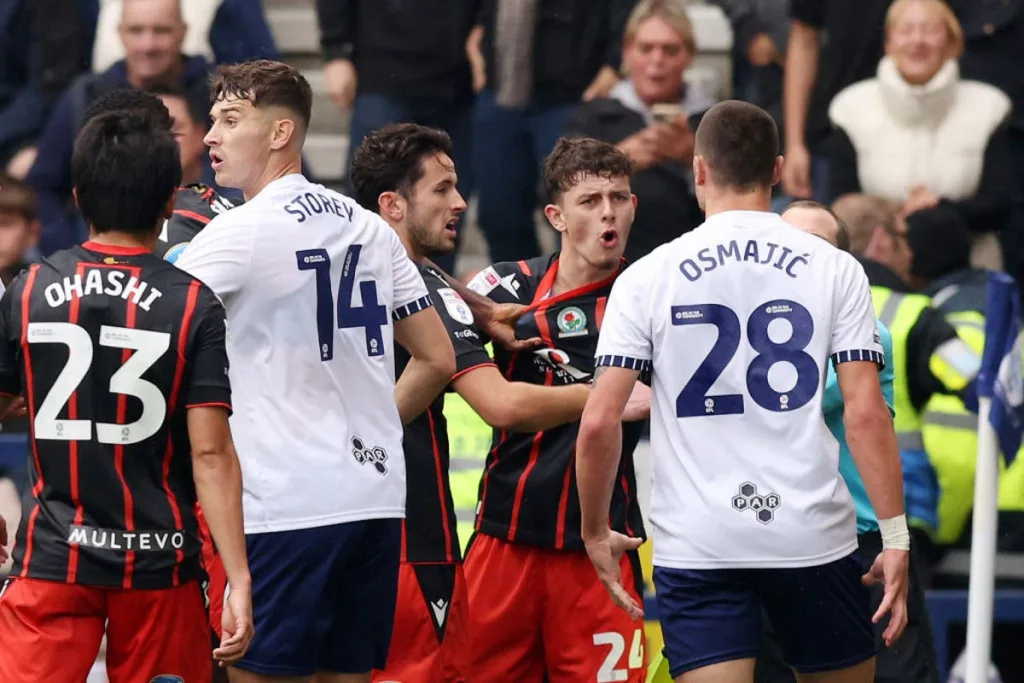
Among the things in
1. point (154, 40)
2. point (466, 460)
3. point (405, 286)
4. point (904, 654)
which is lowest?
point (904, 654)

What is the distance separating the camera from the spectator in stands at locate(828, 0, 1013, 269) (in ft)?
29.2

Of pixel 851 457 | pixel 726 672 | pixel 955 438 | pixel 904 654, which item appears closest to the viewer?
pixel 726 672

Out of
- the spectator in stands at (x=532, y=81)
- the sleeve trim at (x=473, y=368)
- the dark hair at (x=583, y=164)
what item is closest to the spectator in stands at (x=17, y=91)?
the spectator in stands at (x=532, y=81)

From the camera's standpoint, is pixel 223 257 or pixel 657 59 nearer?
pixel 223 257

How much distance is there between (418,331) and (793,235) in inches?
43.7

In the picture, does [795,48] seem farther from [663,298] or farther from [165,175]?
[165,175]

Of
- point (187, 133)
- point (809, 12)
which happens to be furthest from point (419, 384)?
point (809, 12)

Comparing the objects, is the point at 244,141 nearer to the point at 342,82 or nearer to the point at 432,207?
the point at 432,207

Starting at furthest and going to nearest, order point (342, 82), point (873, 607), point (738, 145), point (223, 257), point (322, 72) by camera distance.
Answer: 1. point (322, 72)
2. point (342, 82)
3. point (873, 607)
4. point (738, 145)
5. point (223, 257)

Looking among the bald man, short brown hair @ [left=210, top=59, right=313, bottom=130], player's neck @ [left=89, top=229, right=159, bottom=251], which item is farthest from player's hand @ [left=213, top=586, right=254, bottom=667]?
the bald man

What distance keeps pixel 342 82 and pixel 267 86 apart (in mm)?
4198

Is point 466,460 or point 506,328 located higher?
point 506,328

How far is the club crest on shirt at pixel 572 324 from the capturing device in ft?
20.3

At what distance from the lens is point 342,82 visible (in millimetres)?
9477
